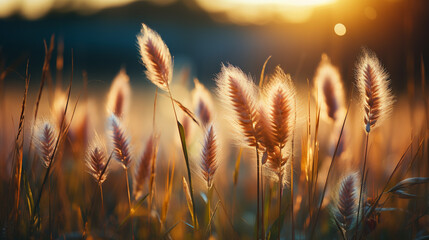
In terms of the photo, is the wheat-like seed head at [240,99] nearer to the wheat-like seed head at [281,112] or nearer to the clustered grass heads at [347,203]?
the wheat-like seed head at [281,112]

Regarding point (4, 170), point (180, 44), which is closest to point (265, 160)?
point (4, 170)

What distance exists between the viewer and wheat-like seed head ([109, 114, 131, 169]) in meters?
1.17

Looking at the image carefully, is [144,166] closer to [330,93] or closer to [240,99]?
[240,99]

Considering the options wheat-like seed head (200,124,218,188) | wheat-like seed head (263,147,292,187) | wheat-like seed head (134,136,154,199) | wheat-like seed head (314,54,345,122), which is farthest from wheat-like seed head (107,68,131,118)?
wheat-like seed head (314,54,345,122)

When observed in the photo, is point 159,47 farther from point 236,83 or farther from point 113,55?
point 113,55

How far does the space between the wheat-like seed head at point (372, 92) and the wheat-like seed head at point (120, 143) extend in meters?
0.72

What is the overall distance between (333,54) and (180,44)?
28.0 m

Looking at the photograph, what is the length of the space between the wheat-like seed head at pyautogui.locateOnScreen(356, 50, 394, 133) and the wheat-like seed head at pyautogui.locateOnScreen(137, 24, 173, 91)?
1.92ft

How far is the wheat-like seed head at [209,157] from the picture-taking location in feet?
3.59

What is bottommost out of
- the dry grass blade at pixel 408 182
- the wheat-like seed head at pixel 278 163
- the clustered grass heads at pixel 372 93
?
the dry grass blade at pixel 408 182

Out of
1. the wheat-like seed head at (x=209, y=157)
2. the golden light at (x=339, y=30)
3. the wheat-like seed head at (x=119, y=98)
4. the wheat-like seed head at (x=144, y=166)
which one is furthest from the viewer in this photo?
the golden light at (x=339, y=30)

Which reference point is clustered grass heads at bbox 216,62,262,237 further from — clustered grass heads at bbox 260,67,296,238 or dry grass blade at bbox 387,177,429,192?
dry grass blade at bbox 387,177,429,192

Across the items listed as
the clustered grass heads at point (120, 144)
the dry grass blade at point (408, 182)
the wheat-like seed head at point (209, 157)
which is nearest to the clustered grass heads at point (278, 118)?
the wheat-like seed head at point (209, 157)

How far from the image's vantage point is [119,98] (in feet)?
5.00
